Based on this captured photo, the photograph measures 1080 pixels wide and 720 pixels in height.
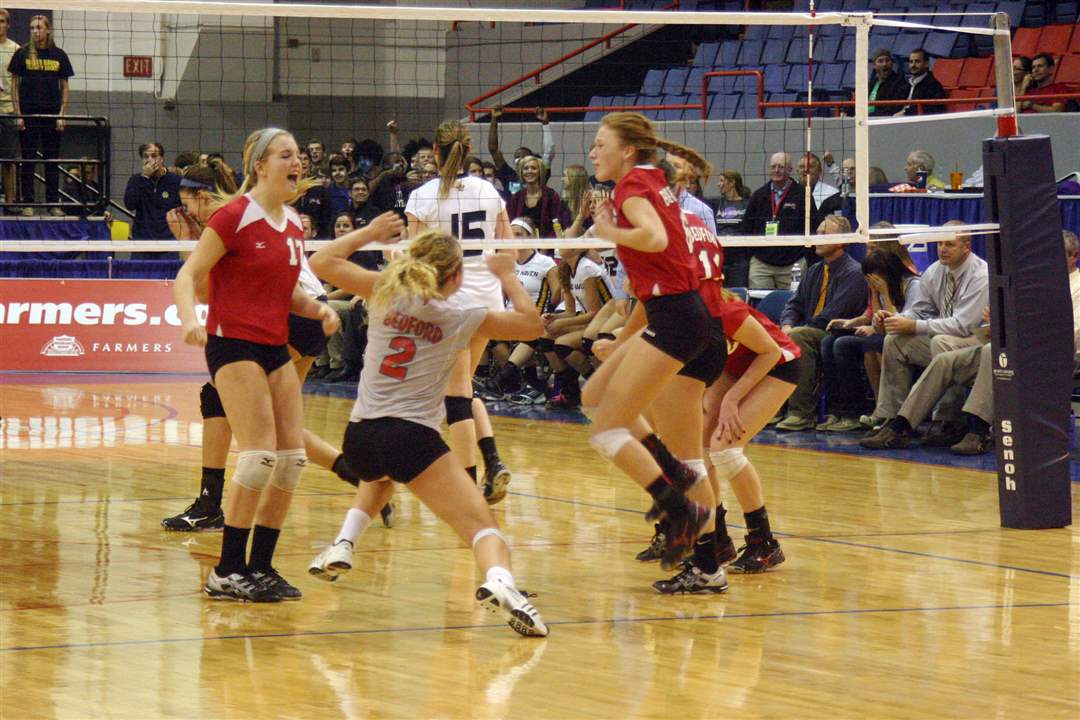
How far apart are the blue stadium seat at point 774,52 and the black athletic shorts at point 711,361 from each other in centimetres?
1313

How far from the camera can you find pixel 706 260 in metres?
5.91

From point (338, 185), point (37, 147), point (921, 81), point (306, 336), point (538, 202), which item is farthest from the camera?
point (37, 147)

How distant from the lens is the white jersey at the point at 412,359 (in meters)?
5.14

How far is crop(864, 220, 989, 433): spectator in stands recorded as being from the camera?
10188 mm

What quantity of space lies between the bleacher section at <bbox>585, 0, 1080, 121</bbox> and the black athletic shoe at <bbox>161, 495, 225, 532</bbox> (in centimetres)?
1016

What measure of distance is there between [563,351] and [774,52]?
7.51 m

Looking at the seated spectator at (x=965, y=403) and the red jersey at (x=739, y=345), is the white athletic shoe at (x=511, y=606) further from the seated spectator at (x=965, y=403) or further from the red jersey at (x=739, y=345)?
the seated spectator at (x=965, y=403)

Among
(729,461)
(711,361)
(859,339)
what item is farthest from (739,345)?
(859,339)

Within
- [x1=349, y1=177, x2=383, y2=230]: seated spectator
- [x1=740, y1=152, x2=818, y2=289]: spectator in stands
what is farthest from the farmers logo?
[x1=740, y1=152, x2=818, y2=289]: spectator in stands

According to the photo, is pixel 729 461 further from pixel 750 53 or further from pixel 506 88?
pixel 750 53

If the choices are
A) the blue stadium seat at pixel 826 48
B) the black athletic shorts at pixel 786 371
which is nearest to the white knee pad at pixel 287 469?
the black athletic shorts at pixel 786 371

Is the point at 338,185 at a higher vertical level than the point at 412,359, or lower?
higher

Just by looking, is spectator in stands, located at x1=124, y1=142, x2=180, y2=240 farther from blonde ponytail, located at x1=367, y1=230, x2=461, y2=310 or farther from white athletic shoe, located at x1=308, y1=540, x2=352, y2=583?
blonde ponytail, located at x1=367, y1=230, x2=461, y2=310

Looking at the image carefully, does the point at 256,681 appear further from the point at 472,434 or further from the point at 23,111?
the point at 23,111
